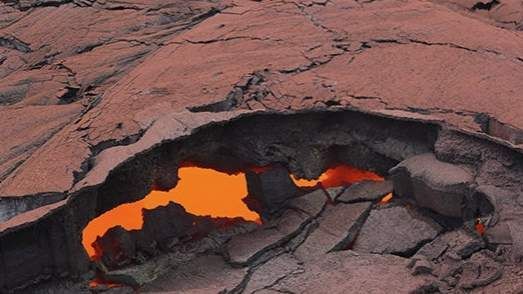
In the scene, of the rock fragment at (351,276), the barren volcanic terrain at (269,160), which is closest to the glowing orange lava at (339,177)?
the barren volcanic terrain at (269,160)

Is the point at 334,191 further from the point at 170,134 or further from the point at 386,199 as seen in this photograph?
the point at 170,134

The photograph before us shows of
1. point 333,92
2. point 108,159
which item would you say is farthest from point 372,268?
point 108,159

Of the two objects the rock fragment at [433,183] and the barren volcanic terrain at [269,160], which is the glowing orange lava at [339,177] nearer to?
the barren volcanic terrain at [269,160]

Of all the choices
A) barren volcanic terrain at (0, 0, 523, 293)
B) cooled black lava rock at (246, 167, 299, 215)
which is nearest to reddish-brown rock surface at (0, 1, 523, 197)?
barren volcanic terrain at (0, 0, 523, 293)

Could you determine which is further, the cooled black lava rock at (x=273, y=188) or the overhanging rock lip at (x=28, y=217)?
the cooled black lava rock at (x=273, y=188)

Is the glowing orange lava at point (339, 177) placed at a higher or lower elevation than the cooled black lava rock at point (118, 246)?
higher

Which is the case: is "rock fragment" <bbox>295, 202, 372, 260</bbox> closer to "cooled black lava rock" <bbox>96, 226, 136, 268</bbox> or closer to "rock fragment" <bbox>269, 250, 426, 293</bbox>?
"rock fragment" <bbox>269, 250, 426, 293</bbox>
